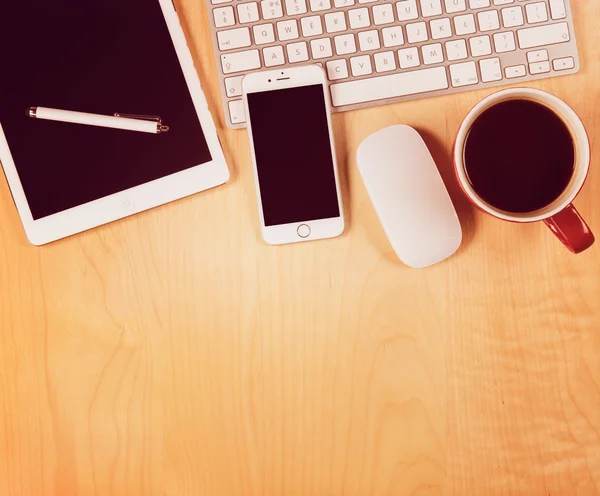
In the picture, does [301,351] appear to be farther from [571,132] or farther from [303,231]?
[571,132]

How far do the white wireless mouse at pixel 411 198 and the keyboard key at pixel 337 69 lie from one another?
0.07 m

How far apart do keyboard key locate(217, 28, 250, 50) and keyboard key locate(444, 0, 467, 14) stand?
8.0 inches

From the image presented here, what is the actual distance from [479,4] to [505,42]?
0.05 meters

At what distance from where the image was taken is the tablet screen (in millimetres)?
551

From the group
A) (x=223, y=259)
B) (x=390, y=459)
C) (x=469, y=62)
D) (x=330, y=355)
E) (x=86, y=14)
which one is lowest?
(x=390, y=459)

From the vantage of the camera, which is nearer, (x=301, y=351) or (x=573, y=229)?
(x=573, y=229)

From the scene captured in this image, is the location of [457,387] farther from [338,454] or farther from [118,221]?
[118,221]

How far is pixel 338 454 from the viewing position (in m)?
0.56

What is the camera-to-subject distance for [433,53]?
1.74 ft

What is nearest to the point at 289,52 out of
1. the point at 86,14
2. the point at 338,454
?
the point at 86,14

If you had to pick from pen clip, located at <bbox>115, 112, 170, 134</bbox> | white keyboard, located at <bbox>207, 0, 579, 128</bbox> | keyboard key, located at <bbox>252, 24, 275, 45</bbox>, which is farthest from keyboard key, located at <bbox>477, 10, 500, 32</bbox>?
pen clip, located at <bbox>115, 112, 170, 134</bbox>

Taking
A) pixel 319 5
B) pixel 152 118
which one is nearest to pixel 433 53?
pixel 319 5

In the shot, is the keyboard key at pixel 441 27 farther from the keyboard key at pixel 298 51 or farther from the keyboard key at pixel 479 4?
the keyboard key at pixel 298 51

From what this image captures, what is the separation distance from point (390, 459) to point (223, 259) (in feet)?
0.91
